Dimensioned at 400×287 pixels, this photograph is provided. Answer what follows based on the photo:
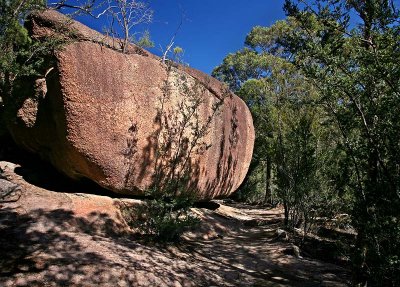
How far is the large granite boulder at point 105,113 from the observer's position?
6.64m

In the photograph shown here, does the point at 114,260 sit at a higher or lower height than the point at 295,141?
lower

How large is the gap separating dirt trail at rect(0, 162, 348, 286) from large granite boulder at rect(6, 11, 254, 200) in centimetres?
77

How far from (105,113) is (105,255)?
290 cm

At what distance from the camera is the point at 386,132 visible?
436cm

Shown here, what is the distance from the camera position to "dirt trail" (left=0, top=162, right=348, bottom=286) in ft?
15.2

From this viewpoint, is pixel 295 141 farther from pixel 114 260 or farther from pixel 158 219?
pixel 114 260

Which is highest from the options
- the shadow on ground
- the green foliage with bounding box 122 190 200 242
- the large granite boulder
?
the large granite boulder

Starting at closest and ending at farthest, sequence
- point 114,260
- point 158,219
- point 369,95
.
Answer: point 369,95 → point 114,260 → point 158,219

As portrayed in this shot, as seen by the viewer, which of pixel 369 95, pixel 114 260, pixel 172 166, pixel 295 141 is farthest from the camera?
pixel 295 141

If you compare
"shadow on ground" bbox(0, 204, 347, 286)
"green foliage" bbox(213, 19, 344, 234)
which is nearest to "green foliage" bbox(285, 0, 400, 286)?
"green foliage" bbox(213, 19, 344, 234)

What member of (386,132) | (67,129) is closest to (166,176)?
(67,129)

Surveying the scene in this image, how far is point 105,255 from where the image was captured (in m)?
5.37

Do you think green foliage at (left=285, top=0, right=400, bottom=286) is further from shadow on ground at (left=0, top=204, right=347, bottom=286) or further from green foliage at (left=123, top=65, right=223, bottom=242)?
green foliage at (left=123, top=65, right=223, bottom=242)

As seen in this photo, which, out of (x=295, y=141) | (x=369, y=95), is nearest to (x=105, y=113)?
(x=369, y=95)
